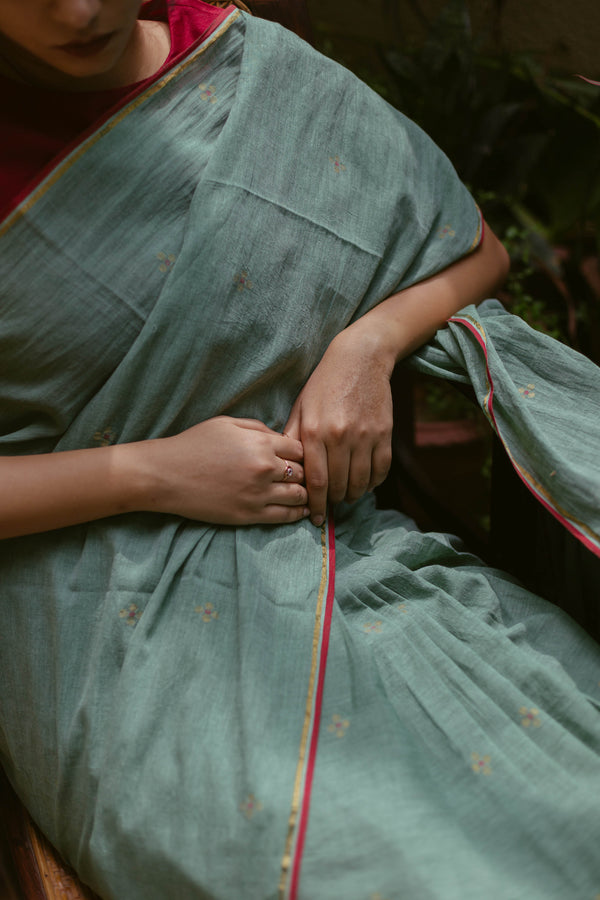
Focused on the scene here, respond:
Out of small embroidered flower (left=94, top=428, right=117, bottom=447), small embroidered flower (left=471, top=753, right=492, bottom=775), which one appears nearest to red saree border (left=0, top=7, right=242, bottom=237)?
small embroidered flower (left=94, top=428, right=117, bottom=447)

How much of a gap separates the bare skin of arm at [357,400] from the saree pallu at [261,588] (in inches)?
1.3

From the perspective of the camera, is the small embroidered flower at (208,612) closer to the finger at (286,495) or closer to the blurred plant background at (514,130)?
the finger at (286,495)

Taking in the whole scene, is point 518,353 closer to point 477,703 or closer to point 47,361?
point 477,703

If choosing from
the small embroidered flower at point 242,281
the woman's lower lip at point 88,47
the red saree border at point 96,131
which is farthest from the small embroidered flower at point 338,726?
the woman's lower lip at point 88,47

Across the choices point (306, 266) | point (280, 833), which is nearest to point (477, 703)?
point (280, 833)

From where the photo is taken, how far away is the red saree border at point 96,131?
80cm

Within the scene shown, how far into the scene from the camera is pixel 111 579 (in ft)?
2.78

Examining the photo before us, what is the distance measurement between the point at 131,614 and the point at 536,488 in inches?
18.2

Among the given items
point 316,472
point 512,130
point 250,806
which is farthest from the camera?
point 512,130

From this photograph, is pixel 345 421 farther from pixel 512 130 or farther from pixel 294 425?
pixel 512 130

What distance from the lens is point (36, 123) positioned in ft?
2.78

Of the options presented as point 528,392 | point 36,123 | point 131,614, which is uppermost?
point 36,123

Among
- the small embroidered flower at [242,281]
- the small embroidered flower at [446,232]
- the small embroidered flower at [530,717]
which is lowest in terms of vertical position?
the small embroidered flower at [530,717]

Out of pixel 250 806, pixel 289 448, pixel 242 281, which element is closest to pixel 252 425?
pixel 289 448
